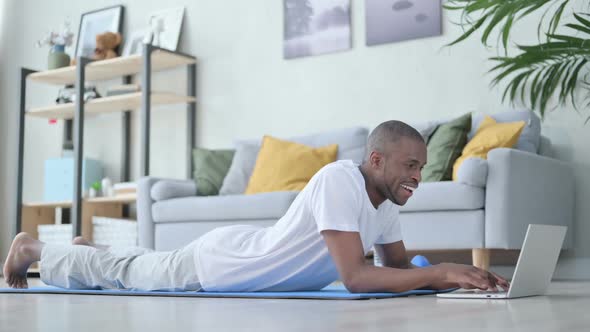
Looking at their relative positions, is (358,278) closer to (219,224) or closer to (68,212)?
(219,224)

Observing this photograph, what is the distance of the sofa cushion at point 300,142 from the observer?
4785mm

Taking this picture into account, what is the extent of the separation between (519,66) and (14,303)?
9.11 ft

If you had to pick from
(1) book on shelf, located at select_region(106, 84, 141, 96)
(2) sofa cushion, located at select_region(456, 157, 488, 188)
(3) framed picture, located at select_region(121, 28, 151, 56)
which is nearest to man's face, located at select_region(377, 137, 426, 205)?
(2) sofa cushion, located at select_region(456, 157, 488, 188)

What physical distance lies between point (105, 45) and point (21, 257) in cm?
354

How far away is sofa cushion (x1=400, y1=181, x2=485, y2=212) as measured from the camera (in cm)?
383

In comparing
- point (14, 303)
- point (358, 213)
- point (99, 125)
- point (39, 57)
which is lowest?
point (14, 303)

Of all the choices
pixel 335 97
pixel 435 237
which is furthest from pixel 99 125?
pixel 435 237

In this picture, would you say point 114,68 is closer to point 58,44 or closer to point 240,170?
point 58,44

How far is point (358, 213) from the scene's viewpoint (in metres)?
2.27

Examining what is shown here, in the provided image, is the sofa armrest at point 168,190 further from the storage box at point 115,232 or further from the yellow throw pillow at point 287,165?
the storage box at point 115,232

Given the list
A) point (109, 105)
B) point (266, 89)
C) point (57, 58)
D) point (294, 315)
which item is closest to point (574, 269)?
point (266, 89)

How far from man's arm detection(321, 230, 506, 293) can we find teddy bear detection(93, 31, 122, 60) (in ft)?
14.1

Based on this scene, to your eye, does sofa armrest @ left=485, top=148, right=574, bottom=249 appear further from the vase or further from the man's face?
the vase

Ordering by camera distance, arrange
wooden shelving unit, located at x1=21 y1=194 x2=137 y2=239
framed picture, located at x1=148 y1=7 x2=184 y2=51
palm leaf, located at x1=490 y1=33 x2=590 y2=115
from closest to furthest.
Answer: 1. palm leaf, located at x1=490 y1=33 x2=590 y2=115
2. wooden shelving unit, located at x1=21 y1=194 x2=137 y2=239
3. framed picture, located at x1=148 y1=7 x2=184 y2=51
